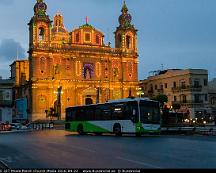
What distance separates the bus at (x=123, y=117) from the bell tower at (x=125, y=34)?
52.5 metres

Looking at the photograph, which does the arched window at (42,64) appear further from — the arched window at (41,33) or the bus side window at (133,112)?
the bus side window at (133,112)

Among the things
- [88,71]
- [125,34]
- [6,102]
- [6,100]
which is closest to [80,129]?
[88,71]

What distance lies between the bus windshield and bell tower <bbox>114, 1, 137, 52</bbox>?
5705 centimetres

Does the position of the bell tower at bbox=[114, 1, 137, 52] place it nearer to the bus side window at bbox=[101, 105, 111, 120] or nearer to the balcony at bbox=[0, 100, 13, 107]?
the balcony at bbox=[0, 100, 13, 107]

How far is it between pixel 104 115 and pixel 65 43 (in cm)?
5141

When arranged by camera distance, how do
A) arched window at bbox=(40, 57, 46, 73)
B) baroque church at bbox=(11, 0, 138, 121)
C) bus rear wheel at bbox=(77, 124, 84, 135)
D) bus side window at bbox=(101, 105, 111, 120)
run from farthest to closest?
arched window at bbox=(40, 57, 46, 73), baroque church at bbox=(11, 0, 138, 121), bus rear wheel at bbox=(77, 124, 84, 135), bus side window at bbox=(101, 105, 111, 120)

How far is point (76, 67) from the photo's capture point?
82.6 meters

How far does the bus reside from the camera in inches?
1185

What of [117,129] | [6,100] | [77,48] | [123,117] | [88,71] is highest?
[77,48]

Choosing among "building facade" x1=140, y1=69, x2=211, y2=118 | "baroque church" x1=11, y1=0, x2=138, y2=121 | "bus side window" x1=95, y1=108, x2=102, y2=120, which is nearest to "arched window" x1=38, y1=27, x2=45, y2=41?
"baroque church" x1=11, y1=0, x2=138, y2=121

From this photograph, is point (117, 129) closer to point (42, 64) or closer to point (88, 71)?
point (42, 64)

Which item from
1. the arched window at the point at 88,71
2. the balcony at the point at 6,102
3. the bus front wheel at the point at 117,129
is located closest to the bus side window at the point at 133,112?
the bus front wheel at the point at 117,129

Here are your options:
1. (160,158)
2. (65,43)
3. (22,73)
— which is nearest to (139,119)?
(160,158)

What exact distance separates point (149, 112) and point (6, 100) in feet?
195
